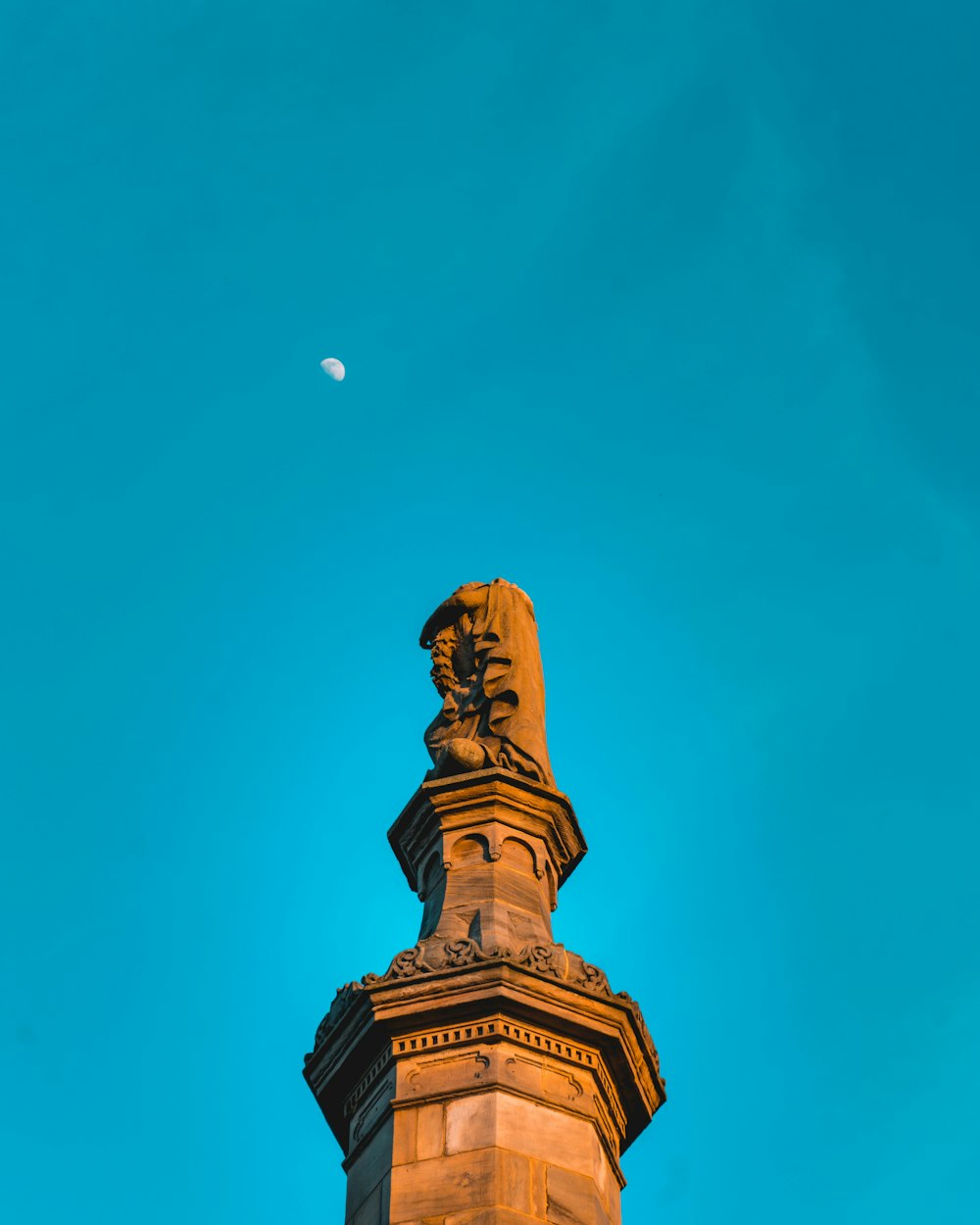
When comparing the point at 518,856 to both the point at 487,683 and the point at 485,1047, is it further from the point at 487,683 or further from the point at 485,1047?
the point at 485,1047

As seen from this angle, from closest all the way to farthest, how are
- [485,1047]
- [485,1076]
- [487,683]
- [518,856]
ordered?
[485,1076] → [485,1047] → [518,856] → [487,683]

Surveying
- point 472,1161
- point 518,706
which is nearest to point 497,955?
point 472,1161

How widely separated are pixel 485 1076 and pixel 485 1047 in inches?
9.9

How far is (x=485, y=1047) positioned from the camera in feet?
37.2

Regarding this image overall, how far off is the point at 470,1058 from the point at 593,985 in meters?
1.03

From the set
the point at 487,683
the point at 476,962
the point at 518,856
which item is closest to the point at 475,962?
the point at 476,962

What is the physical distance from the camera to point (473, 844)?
13742 millimetres

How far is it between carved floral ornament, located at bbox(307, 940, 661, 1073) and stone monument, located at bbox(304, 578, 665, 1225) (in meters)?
0.01

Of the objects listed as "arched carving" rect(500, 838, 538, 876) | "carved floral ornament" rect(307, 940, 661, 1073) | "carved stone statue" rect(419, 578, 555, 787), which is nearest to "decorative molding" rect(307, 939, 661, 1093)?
"carved floral ornament" rect(307, 940, 661, 1073)

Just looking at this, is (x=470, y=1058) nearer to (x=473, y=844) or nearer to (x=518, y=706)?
(x=473, y=844)

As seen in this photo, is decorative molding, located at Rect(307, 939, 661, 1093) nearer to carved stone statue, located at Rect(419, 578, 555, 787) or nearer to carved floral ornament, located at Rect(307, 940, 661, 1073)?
carved floral ornament, located at Rect(307, 940, 661, 1073)

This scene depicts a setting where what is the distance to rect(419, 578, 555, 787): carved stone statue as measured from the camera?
1446 cm

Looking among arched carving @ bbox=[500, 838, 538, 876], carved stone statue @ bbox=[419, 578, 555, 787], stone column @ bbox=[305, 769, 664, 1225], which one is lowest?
stone column @ bbox=[305, 769, 664, 1225]

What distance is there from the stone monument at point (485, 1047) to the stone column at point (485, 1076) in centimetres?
1
